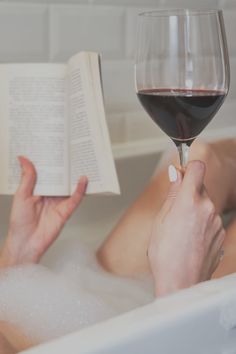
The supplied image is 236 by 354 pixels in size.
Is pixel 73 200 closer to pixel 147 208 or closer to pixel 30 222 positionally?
pixel 30 222

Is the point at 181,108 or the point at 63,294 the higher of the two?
the point at 181,108

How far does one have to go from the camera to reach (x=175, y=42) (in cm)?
88

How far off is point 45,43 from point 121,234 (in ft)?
1.61

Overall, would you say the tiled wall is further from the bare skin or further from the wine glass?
the wine glass

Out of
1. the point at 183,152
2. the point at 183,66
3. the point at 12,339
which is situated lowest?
the point at 12,339

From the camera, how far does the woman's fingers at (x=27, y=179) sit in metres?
1.15

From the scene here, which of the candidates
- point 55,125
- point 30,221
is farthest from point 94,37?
point 30,221

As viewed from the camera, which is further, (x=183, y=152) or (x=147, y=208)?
(x=147, y=208)

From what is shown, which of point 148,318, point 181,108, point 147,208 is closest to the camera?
point 148,318

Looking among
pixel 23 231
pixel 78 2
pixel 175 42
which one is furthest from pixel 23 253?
pixel 78 2

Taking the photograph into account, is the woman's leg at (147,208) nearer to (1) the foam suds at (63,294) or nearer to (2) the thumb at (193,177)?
(1) the foam suds at (63,294)

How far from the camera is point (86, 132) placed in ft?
3.84

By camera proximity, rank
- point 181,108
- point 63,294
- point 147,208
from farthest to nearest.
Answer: point 147,208 < point 63,294 < point 181,108

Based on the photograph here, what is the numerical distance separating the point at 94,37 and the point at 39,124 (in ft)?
1.66
